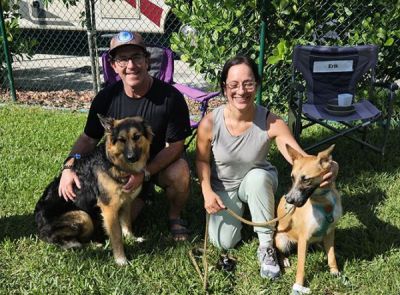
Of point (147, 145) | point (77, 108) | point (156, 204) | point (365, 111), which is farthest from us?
point (77, 108)

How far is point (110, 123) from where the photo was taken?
2787 millimetres

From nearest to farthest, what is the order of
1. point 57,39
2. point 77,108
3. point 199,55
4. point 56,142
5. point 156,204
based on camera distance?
point 156,204 → point 56,142 → point 199,55 → point 77,108 → point 57,39

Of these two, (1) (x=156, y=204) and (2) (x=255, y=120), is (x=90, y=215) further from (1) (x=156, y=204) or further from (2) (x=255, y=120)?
(2) (x=255, y=120)

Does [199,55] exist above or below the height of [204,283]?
above

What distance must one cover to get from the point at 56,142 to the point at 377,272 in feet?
12.3

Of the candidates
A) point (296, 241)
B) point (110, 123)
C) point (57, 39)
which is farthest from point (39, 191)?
point (57, 39)

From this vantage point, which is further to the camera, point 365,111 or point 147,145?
point 365,111

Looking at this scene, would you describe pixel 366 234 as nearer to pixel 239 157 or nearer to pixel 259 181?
pixel 259 181

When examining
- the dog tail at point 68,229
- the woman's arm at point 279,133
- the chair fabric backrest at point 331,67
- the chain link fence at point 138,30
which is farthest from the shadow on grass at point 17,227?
the chair fabric backrest at point 331,67

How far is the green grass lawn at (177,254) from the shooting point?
280 cm

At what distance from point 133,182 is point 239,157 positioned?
0.80m

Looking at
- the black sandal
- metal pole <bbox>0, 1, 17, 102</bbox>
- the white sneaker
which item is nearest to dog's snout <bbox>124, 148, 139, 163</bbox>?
the black sandal

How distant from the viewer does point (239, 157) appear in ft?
10.2

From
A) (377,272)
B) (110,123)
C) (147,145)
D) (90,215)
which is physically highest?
(110,123)
